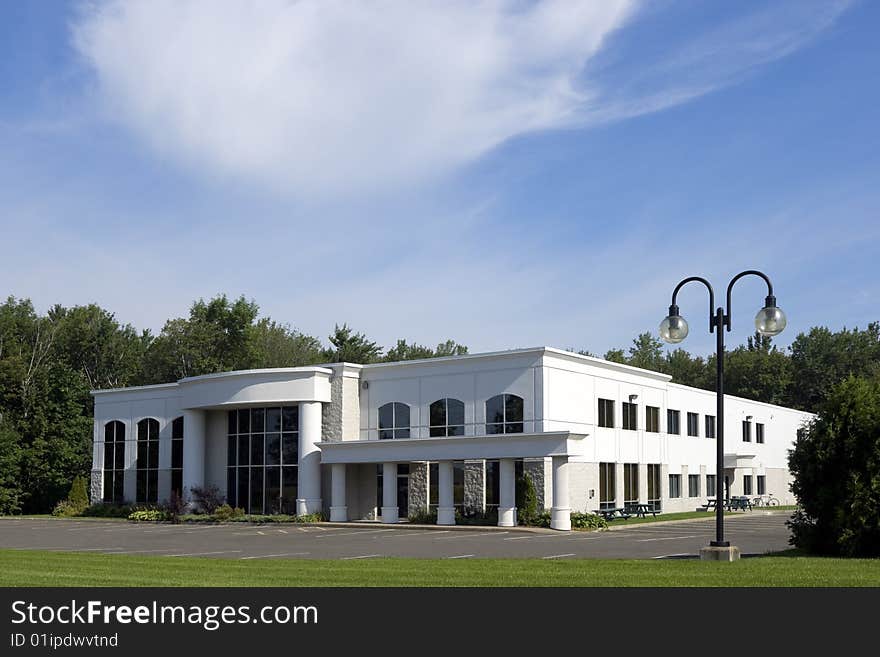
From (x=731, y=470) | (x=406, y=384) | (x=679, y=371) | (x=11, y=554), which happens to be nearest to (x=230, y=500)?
(x=406, y=384)

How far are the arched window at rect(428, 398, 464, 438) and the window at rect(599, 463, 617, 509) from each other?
6.84m

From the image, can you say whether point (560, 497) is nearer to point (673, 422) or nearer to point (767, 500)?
point (673, 422)

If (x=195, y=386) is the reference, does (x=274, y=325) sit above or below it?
above

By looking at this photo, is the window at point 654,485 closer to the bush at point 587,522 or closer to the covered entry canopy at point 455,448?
the covered entry canopy at point 455,448

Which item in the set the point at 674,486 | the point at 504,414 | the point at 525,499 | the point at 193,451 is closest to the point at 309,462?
the point at 193,451

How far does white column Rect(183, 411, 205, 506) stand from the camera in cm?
4934

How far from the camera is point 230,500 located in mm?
49094

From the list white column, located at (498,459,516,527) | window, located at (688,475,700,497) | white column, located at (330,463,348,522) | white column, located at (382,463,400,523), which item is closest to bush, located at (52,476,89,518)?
white column, located at (330,463,348,522)

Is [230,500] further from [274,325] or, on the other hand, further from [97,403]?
[274,325]

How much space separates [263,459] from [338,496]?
5066 mm

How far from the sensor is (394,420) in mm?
45656

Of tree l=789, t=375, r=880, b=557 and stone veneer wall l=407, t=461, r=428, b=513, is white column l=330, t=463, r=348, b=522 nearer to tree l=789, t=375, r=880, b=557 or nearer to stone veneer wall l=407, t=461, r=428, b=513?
stone veneer wall l=407, t=461, r=428, b=513
